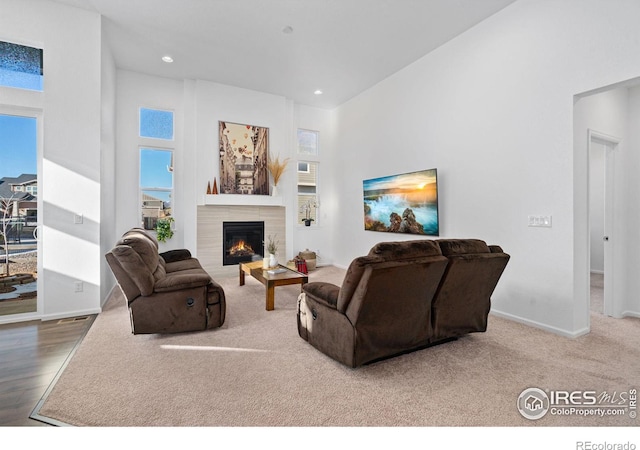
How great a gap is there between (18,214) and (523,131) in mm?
5850

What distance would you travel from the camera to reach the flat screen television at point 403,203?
182 inches

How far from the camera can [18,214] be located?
3.65 m

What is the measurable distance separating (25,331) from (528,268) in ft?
17.8

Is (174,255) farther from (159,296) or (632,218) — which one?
(632,218)

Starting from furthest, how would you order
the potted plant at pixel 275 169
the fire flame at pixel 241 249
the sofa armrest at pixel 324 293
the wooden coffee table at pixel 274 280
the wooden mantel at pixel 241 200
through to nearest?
1. the potted plant at pixel 275 169
2. the fire flame at pixel 241 249
3. the wooden mantel at pixel 241 200
4. the wooden coffee table at pixel 274 280
5. the sofa armrest at pixel 324 293

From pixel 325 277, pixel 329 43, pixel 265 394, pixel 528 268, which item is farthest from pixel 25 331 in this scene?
pixel 528 268

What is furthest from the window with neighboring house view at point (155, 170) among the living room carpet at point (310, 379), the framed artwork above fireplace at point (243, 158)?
the living room carpet at point (310, 379)

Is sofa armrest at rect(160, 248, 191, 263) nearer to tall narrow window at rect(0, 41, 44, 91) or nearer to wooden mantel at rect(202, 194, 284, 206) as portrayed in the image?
wooden mantel at rect(202, 194, 284, 206)

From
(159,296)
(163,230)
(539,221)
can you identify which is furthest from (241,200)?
(539,221)

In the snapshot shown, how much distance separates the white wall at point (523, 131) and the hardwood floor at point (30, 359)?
173 inches

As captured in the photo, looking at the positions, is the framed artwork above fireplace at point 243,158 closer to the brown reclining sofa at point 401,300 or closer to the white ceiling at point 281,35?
the white ceiling at point 281,35

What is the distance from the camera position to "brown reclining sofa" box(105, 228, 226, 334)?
9.73 ft

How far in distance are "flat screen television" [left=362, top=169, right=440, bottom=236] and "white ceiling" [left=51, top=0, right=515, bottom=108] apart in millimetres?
1890

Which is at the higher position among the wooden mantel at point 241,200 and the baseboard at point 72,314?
the wooden mantel at point 241,200
